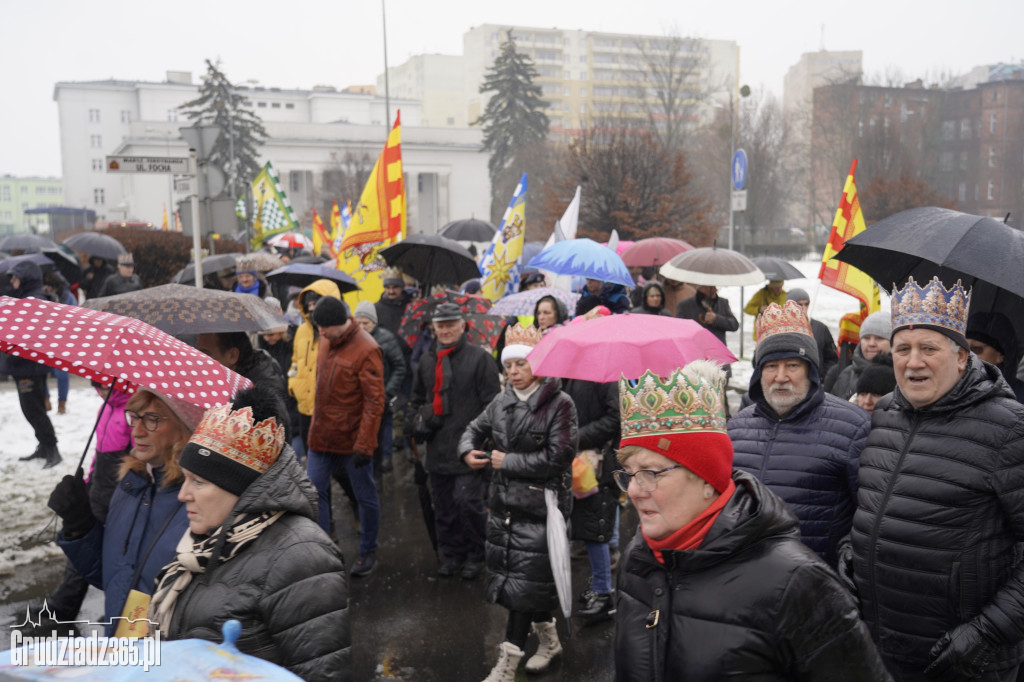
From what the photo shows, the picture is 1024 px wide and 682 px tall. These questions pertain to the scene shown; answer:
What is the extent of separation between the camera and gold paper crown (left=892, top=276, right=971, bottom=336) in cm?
307

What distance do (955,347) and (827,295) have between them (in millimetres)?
27623

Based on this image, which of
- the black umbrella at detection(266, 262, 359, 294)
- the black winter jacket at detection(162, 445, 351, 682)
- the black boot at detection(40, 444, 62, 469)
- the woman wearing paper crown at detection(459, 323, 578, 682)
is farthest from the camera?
the black umbrella at detection(266, 262, 359, 294)

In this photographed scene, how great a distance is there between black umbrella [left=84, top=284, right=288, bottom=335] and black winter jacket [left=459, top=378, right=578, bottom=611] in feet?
4.97

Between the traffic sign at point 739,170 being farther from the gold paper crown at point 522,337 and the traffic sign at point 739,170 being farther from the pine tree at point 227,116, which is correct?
the pine tree at point 227,116

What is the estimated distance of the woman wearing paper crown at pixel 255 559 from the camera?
2.36m

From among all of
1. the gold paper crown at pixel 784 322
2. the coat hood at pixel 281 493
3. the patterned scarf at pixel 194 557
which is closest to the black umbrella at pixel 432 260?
the gold paper crown at pixel 784 322

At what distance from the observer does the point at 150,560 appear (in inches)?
117

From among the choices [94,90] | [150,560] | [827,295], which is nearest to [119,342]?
[150,560]

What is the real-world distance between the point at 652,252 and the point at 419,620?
7429mm

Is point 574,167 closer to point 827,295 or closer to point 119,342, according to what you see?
point 827,295

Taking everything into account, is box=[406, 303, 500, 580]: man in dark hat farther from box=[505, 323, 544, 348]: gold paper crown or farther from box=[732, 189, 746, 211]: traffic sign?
box=[732, 189, 746, 211]: traffic sign

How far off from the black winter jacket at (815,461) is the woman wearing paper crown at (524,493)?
4.76 ft

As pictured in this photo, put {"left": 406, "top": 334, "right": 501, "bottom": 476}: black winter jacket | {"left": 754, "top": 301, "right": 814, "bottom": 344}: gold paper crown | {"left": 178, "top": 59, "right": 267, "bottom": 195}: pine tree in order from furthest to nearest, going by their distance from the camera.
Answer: {"left": 178, "top": 59, "right": 267, "bottom": 195}: pine tree
{"left": 406, "top": 334, "right": 501, "bottom": 476}: black winter jacket
{"left": 754, "top": 301, "right": 814, "bottom": 344}: gold paper crown

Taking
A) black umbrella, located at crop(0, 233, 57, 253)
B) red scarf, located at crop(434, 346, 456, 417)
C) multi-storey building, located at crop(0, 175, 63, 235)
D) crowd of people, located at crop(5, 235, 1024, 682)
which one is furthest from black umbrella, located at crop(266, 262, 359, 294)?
multi-storey building, located at crop(0, 175, 63, 235)
